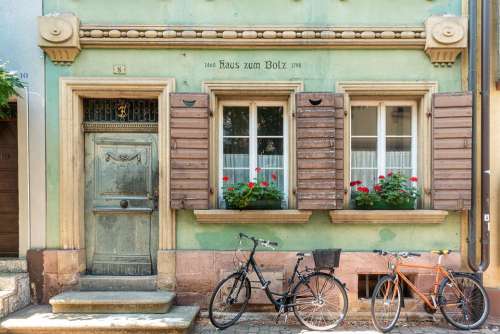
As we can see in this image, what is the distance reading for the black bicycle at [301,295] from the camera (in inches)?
215

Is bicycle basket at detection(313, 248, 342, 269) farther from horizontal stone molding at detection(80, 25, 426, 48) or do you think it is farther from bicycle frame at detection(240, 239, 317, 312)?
horizontal stone molding at detection(80, 25, 426, 48)

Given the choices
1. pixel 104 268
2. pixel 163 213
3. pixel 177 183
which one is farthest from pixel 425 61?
pixel 104 268

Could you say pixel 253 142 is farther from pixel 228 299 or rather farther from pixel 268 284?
pixel 228 299

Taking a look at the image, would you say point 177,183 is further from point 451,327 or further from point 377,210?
point 451,327

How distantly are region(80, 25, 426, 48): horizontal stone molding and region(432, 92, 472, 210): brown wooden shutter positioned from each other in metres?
0.94

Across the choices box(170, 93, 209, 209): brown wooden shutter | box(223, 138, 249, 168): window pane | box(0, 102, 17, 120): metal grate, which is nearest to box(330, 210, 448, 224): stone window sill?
box(223, 138, 249, 168): window pane

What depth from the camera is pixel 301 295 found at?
5551 mm

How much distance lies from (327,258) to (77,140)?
3.79m

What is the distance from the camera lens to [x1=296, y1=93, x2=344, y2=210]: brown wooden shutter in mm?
5766

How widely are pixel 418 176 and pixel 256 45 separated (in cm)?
296

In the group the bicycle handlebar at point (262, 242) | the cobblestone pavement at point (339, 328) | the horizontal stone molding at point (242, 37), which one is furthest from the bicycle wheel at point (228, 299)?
the horizontal stone molding at point (242, 37)

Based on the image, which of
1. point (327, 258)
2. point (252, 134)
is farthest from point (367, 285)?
point (252, 134)

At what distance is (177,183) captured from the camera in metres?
5.80

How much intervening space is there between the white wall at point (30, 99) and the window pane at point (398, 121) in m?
4.93
